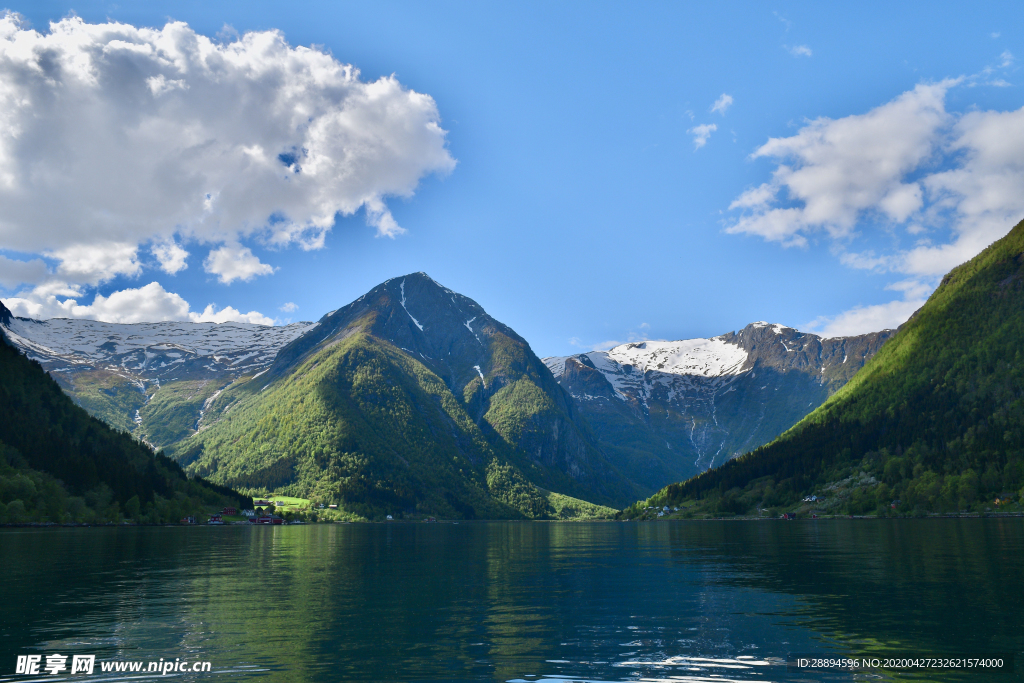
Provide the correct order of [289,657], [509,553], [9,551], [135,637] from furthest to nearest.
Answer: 1. [509,553]
2. [9,551]
3. [135,637]
4. [289,657]

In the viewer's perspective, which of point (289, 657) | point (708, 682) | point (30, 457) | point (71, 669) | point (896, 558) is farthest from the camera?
point (30, 457)

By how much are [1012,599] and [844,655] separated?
23.6m

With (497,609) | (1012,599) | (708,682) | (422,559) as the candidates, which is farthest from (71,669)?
(422,559)

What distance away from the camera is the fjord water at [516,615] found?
108ft

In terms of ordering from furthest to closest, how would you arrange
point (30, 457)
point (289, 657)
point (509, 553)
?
point (30, 457) < point (509, 553) < point (289, 657)

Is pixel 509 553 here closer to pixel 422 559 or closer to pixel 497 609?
pixel 422 559

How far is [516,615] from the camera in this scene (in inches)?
1864

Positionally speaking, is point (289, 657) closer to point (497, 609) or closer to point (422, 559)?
point (497, 609)

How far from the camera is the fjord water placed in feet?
108

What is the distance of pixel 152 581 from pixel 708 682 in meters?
60.2

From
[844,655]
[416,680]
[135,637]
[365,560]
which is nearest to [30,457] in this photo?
[365,560]

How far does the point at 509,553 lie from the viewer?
111438 mm

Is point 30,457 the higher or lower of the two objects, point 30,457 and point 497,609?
the higher

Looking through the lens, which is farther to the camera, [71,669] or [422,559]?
[422,559]
